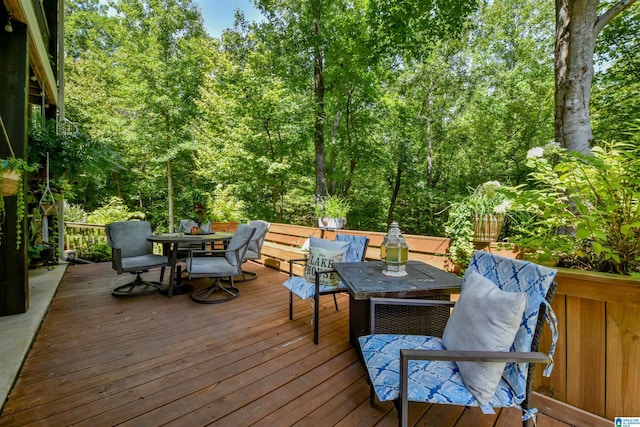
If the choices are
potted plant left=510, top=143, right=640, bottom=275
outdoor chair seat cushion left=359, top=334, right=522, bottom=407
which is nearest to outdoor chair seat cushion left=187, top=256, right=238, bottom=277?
outdoor chair seat cushion left=359, top=334, right=522, bottom=407

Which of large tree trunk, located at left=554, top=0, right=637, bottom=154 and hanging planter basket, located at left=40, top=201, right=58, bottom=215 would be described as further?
hanging planter basket, located at left=40, top=201, right=58, bottom=215

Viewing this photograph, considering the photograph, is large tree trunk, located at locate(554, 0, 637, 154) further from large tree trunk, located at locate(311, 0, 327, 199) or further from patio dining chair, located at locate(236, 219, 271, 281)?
large tree trunk, located at locate(311, 0, 327, 199)

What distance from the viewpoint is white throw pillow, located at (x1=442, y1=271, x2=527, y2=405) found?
1145 mm

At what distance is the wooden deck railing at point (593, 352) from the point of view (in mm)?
1372

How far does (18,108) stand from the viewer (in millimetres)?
2568

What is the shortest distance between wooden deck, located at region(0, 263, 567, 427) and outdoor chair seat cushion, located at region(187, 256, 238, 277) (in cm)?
40

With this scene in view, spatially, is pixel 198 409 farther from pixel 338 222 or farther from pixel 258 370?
pixel 338 222

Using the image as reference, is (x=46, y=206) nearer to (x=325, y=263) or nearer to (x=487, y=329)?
A: (x=325, y=263)

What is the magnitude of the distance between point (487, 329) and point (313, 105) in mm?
6414

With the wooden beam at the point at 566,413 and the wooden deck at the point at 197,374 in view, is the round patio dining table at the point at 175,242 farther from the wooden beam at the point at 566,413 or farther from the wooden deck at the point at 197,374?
the wooden beam at the point at 566,413

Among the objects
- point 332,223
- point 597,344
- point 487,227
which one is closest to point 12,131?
point 332,223

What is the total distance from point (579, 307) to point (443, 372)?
0.93 metres

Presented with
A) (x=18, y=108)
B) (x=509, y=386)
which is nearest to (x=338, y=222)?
(x=509, y=386)

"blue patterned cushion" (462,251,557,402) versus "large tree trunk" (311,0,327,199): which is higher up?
"large tree trunk" (311,0,327,199)
